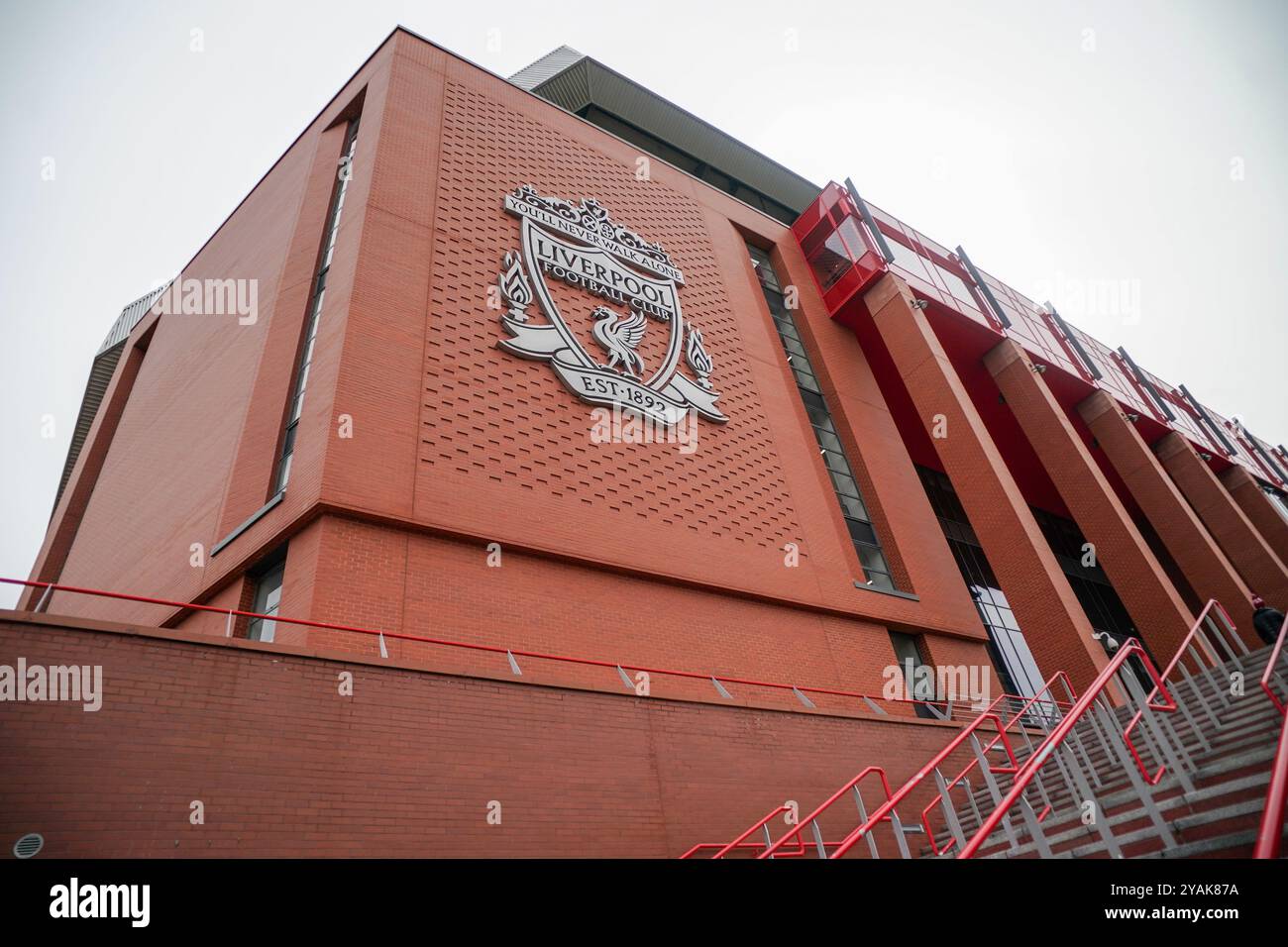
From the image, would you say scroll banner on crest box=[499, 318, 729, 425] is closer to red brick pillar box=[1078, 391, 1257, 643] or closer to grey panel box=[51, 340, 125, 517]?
red brick pillar box=[1078, 391, 1257, 643]

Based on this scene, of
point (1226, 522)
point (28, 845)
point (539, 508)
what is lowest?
point (28, 845)

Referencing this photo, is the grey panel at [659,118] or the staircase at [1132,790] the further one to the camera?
the grey panel at [659,118]

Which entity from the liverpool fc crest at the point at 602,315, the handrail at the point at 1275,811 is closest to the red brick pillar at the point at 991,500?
the liverpool fc crest at the point at 602,315

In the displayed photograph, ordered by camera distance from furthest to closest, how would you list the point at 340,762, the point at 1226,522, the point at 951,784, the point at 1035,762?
the point at 1226,522
the point at 951,784
the point at 340,762
the point at 1035,762

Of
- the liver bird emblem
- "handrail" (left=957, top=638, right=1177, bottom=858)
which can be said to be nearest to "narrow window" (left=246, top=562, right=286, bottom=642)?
the liver bird emblem

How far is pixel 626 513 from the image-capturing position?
13234 mm

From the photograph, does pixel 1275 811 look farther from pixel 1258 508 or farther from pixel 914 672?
pixel 1258 508

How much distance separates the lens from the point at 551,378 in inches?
551

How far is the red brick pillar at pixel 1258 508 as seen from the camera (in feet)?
87.8

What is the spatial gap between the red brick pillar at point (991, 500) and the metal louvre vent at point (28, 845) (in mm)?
15921

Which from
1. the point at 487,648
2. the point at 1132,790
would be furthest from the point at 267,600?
the point at 1132,790

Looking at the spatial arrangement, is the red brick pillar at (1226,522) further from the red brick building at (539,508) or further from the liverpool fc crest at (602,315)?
the liverpool fc crest at (602,315)

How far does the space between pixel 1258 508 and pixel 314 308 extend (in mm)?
33549

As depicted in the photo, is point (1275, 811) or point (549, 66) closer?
point (1275, 811)
